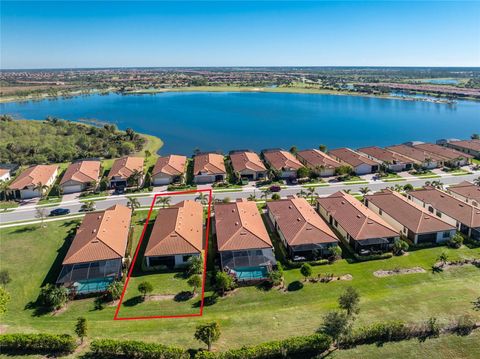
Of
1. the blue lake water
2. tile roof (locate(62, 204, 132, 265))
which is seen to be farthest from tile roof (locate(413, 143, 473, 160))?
tile roof (locate(62, 204, 132, 265))

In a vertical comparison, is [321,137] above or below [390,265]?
above

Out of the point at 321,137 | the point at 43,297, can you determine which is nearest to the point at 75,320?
the point at 43,297

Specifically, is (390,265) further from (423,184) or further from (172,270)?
(423,184)

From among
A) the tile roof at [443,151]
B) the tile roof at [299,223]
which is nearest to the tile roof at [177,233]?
the tile roof at [299,223]

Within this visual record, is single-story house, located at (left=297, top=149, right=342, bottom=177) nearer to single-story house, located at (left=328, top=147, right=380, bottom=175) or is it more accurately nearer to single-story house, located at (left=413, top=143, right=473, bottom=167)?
single-story house, located at (left=328, top=147, right=380, bottom=175)

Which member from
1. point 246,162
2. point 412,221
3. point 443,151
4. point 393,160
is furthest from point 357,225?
point 443,151

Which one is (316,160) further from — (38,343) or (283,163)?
(38,343)
